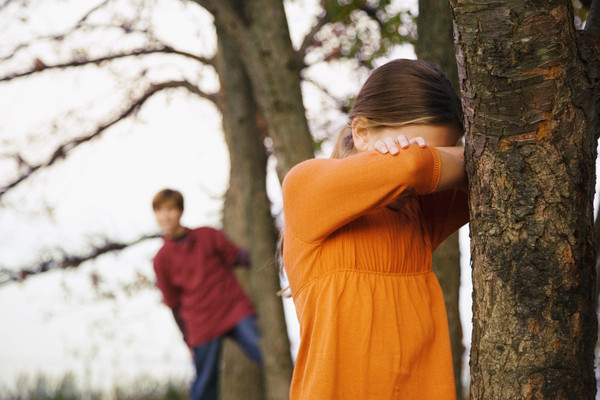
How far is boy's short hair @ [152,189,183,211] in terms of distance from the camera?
5.89m

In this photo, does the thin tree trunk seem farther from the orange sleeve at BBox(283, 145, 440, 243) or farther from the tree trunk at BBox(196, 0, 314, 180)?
the orange sleeve at BBox(283, 145, 440, 243)

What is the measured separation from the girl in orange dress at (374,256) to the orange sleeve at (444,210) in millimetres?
98

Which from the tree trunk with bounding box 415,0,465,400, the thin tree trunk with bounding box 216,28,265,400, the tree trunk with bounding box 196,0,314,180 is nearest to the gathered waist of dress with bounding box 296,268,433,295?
the tree trunk with bounding box 415,0,465,400

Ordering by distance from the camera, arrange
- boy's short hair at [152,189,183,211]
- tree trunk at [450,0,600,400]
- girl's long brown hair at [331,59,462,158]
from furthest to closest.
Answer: boy's short hair at [152,189,183,211]
girl's long brown hair at [331,59,462,158]
tree trunk at [450,0,600,400]

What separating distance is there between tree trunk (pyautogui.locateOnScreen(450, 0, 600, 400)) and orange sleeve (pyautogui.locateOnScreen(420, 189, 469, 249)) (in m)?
0.29

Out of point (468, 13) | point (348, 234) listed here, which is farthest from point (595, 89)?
point (348, 234)

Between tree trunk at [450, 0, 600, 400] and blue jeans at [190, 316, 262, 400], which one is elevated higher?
tree trunk at [450, 0, 600, 400]

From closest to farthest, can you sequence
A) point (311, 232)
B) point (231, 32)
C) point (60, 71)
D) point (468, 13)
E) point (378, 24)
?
point (468, 13), point (311, 232), point (231, 32), point (378, 24), point (60, 71)

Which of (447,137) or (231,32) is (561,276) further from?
(231,32)

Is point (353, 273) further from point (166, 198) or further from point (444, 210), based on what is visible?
point (166, 198)

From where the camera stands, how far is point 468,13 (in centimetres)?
161

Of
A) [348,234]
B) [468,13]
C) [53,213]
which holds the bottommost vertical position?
[53,213]

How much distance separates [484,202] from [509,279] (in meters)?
0.19

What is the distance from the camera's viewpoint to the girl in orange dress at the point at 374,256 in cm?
169
